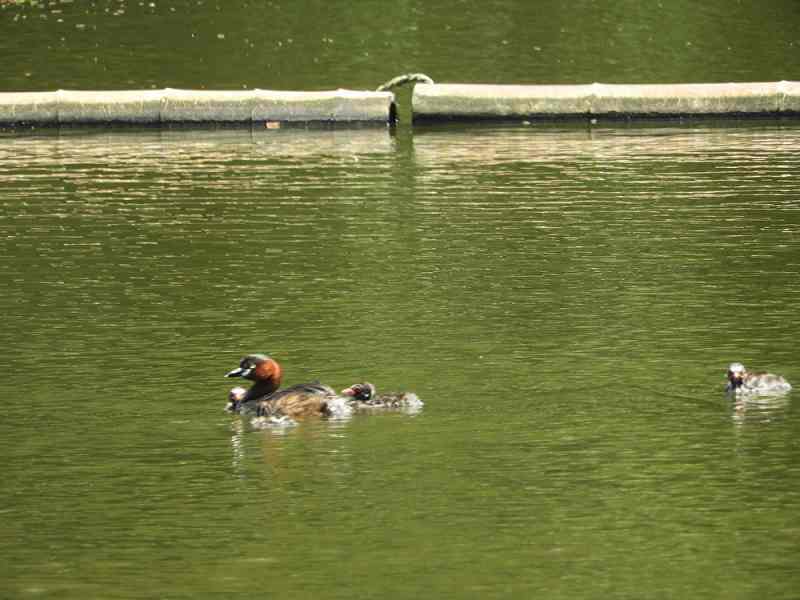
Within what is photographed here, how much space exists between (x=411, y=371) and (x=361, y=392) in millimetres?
1403

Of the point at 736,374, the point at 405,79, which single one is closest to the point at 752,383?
the point at 736,374

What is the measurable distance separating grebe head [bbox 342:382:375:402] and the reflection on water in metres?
0.14

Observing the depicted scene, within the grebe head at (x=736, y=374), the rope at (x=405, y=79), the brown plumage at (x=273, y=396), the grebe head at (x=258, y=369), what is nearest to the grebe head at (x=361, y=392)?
the brown plumage at (x=273, y=396)

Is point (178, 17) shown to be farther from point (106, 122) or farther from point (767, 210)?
point (767, 210)

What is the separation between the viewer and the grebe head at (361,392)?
570 inches

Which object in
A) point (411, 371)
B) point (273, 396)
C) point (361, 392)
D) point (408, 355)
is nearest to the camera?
point (361, 392)

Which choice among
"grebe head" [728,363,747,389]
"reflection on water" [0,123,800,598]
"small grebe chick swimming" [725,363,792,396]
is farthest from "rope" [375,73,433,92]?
"grebe head" [728,363,747,389]

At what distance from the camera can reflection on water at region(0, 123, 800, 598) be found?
11469 millimetres

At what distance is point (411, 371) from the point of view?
1584 centimetres

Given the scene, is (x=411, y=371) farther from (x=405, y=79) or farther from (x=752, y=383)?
(x=405, y=79)

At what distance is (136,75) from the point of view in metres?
38.0

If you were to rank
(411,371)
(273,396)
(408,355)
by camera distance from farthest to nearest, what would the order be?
(408,355)
(411,371)
(273,396)

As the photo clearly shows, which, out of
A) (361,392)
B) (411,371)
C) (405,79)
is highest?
(405,79)

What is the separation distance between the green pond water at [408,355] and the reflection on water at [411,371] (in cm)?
4
